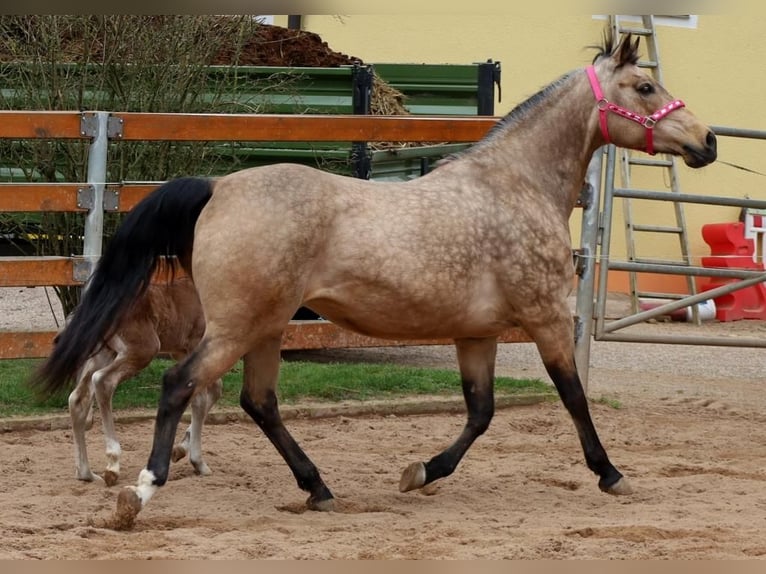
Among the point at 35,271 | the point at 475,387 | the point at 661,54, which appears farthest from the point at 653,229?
the point at 35,271

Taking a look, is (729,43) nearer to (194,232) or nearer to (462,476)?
(462,476)

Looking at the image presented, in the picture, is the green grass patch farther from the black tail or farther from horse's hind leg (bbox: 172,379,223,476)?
the black tail

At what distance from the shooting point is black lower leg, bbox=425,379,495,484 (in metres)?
6.00

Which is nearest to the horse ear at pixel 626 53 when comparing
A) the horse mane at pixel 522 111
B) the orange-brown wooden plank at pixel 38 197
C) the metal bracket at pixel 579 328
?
the horse mane at pixel 522 111

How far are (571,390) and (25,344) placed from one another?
3379 millimetres

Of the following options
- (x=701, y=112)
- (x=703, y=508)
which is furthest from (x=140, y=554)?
(x=701, y=112)

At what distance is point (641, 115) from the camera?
6.32 m

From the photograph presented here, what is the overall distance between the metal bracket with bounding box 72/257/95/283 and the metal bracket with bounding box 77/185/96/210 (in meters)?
0.32

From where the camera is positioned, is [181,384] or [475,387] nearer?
[181,384]

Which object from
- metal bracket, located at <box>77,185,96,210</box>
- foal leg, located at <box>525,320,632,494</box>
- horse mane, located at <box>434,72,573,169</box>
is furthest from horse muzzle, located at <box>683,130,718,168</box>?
metal bracket, located at <box>77,185,96,210</box>

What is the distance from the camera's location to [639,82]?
249 inches

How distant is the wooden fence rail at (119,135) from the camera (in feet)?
23.6

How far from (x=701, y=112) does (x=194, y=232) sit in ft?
33.8

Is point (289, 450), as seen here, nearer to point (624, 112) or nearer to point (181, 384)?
point (181, 384)
